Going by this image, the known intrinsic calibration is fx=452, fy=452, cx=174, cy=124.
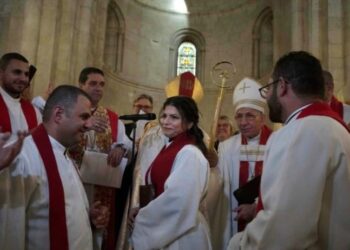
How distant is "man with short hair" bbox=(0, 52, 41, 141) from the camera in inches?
161

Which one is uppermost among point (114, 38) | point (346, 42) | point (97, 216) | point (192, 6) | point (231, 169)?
point (192, 6)

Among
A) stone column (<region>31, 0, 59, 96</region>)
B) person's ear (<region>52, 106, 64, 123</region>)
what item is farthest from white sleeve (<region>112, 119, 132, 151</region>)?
stone column (<region>31, 0, 59, 96</region>)

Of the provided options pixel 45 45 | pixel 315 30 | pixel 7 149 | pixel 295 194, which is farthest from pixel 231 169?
pixel 45 45

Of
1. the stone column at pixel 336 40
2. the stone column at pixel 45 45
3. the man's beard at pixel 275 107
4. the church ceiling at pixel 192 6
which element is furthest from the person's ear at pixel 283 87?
the church ceiling at pixel 192 6

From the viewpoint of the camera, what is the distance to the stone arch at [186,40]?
45.6 feet

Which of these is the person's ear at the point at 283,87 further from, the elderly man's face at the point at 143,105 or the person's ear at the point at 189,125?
the elderly man's face at the point at 143,105

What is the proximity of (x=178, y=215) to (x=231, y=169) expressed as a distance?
1709mm

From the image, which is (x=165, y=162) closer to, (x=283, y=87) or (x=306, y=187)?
(x=283, y=87)

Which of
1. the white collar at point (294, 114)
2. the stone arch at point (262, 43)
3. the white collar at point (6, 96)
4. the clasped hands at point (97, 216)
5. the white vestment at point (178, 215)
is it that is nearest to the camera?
the white collar at point (294, 114)

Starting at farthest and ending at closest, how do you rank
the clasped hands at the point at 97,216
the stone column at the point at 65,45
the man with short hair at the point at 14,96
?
the stone column at the point at 65,45, the man with short hair at the point at 14,96, the clasped hands at the point at 97,216

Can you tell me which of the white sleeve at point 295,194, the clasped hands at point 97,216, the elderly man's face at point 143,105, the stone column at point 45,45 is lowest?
the clasped hands at point 97,216

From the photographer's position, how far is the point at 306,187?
2.00 metres

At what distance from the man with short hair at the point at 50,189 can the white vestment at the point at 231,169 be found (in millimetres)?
1778

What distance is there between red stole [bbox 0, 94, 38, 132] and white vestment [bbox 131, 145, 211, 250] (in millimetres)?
1668
